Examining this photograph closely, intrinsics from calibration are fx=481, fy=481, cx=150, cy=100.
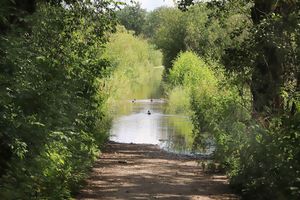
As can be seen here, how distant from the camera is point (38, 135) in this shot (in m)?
6.05

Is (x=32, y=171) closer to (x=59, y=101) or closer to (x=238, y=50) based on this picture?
(x=59, y=101)

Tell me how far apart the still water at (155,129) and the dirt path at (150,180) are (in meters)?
3.95

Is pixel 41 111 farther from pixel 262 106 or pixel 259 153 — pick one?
pixel 262 106

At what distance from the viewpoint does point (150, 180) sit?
10.8m

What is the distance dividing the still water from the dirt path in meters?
3.95

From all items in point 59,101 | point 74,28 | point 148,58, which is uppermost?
point 148,58

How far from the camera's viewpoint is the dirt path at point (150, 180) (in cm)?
933

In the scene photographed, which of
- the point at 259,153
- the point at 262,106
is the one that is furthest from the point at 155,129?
the point at 259,153

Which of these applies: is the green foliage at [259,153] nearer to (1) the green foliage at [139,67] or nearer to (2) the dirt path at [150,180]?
(2) the dirt path at [150,180]

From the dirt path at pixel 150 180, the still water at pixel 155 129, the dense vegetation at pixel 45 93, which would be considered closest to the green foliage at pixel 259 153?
the dirt path at pixel 150 180

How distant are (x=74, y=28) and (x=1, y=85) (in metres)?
6.71

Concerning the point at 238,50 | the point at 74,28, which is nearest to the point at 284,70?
the point at 238,50

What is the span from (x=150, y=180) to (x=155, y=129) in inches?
608

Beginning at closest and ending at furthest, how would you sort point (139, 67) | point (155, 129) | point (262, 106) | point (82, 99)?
1. point (82, 99)
2. point (262, 106)
3. point (155, 129)
4. point (139, 67)
